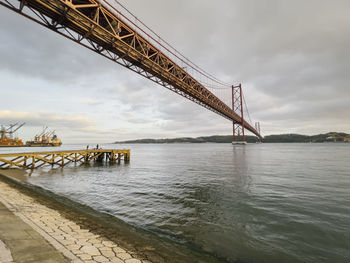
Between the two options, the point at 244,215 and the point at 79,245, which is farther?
the point at 244,215

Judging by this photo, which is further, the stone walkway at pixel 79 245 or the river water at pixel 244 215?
the river water at pixel 244 215

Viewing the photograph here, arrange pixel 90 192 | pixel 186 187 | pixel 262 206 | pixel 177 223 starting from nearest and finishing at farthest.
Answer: pixel 177 223
pixel 262 206
pixel 90 192
pixel 186 187

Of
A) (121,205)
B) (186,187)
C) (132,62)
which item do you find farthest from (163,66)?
(121,205)

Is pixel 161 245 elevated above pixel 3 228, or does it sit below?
below

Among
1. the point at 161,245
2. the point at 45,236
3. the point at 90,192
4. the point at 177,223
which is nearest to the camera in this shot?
the point at 45,236

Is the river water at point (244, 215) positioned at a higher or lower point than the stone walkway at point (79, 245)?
lower

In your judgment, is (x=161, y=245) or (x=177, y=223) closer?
(x=161, y=245)

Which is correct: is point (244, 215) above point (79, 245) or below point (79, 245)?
below

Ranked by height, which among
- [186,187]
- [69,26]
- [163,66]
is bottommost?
[186,187]

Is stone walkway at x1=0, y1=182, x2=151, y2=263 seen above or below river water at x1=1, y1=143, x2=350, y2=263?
above

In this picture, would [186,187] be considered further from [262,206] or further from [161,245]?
[161,245]

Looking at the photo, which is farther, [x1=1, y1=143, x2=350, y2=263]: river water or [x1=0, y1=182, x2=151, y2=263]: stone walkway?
[x1=1, y1=143, x2=350, y2=263]: river water

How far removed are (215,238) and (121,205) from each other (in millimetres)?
5108

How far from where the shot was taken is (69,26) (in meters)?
11.2
